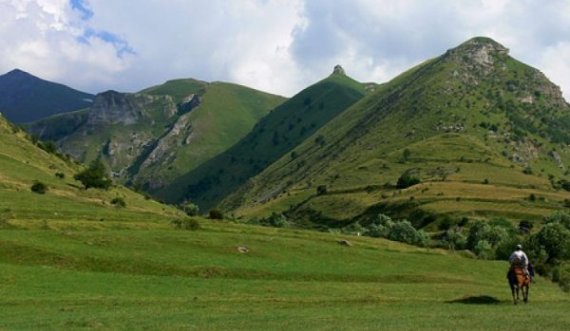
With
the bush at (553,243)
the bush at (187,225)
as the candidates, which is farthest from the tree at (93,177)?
the bush at (553,243)

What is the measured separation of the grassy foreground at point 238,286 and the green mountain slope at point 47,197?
10972 mm

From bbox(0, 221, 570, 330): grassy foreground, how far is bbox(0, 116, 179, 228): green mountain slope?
36.0 ft

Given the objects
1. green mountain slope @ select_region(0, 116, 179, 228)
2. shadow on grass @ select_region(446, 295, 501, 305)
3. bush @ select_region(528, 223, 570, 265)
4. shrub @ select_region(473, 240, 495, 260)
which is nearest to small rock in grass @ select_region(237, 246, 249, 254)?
green mountain slope @ select_region(0, 116, 179, 228)

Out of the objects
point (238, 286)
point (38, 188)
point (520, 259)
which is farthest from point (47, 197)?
point (520, 259)

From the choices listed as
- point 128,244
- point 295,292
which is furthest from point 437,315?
point 128,244

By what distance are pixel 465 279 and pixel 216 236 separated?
2846 centimetres

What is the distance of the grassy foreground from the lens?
34188 millimetres

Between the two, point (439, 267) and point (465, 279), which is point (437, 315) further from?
point (439, 267)

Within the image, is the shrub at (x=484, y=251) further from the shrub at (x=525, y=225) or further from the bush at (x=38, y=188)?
the bush at (x=38, y=188)

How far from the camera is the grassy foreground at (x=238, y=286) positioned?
34188 mm

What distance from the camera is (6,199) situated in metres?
108

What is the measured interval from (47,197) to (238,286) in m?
82.9

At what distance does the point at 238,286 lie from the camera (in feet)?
168

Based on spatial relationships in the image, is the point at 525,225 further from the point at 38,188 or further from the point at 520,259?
the point at 520,259
